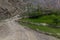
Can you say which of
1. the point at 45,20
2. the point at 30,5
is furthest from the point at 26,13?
the point at 45,20

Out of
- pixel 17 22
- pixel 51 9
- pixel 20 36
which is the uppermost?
pixel 51 9

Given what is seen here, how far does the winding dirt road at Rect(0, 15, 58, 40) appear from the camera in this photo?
2.01 metres

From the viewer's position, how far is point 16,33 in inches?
80.2

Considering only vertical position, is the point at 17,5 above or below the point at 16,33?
above

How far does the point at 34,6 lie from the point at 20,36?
1.36 feet

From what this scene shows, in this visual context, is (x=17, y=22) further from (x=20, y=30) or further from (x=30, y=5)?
(x=30, y=5)

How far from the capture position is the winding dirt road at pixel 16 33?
2014 millimetres

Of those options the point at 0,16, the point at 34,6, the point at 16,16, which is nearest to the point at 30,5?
the point at 34,6

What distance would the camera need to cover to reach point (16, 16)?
210 cm

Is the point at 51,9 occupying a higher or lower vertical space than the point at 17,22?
higher

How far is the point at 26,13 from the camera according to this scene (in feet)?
6.91

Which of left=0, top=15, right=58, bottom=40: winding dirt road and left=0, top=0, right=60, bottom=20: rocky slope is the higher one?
left=0, top=0, right=60, bottom=20: rocky slope

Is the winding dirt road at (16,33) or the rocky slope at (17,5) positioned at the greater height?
the rocky slope at (17,5)

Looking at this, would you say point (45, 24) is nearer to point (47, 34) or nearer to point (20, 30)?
point (47, 34)
